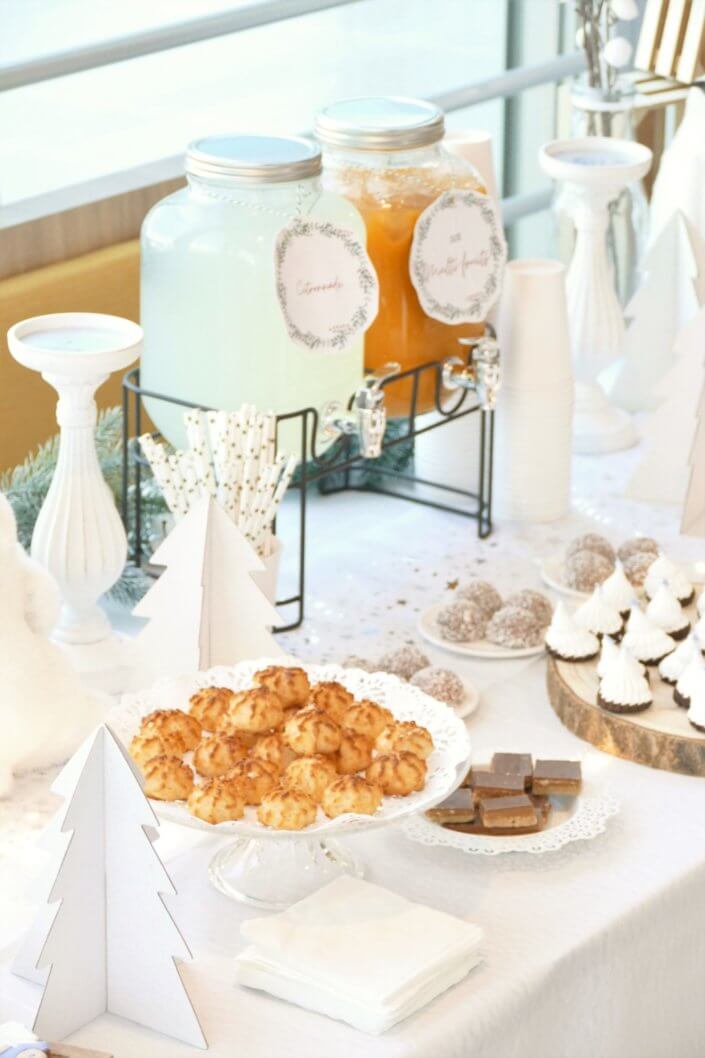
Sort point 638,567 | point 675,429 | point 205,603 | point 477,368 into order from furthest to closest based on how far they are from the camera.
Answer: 1. point 675,429
2. point 477,368
3. point 638,567
4. point 205,603

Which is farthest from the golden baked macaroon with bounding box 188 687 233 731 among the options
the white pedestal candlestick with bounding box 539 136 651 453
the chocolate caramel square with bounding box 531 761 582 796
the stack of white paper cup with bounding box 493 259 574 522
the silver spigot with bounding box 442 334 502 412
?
the white pedestal candlestick with bounding box 539 136 651 453

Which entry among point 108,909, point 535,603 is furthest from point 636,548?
point 108,909

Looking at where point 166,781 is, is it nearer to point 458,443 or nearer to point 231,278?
point 231,278

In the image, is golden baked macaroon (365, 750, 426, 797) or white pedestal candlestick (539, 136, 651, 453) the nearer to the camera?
golden baked macaroon (365, 750, 426, 797)

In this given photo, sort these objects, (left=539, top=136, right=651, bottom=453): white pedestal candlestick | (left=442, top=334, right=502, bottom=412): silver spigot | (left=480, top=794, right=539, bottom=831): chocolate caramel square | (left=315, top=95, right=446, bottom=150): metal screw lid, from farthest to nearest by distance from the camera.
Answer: (left=539, top=136, right=651, bottom=453): white pedestal candlestick → (left=442, top=334, right=502, bottom=412): silver spigot → (left=315, top=95, right=446, bottom=150): metal screw lid → (left=480, top=794, right=539, bottom=831): chocolate caramel square

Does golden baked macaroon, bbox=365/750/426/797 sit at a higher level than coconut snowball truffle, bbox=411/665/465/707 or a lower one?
higher

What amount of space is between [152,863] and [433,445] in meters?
0.98

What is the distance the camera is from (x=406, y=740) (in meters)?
1.05

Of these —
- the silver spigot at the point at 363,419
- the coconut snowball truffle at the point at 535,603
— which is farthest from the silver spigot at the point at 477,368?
the coconut snowball truffle at the point at 535,603

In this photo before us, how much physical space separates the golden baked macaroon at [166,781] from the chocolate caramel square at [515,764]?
0.91ft

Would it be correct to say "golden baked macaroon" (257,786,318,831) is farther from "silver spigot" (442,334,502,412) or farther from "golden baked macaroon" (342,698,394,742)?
"silver spigot" (442,334,502,412)

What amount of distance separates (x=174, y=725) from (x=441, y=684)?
1.07 feet

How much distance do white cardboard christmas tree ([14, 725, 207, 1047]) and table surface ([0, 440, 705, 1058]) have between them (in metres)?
0.02

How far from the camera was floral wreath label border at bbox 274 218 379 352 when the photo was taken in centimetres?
142
